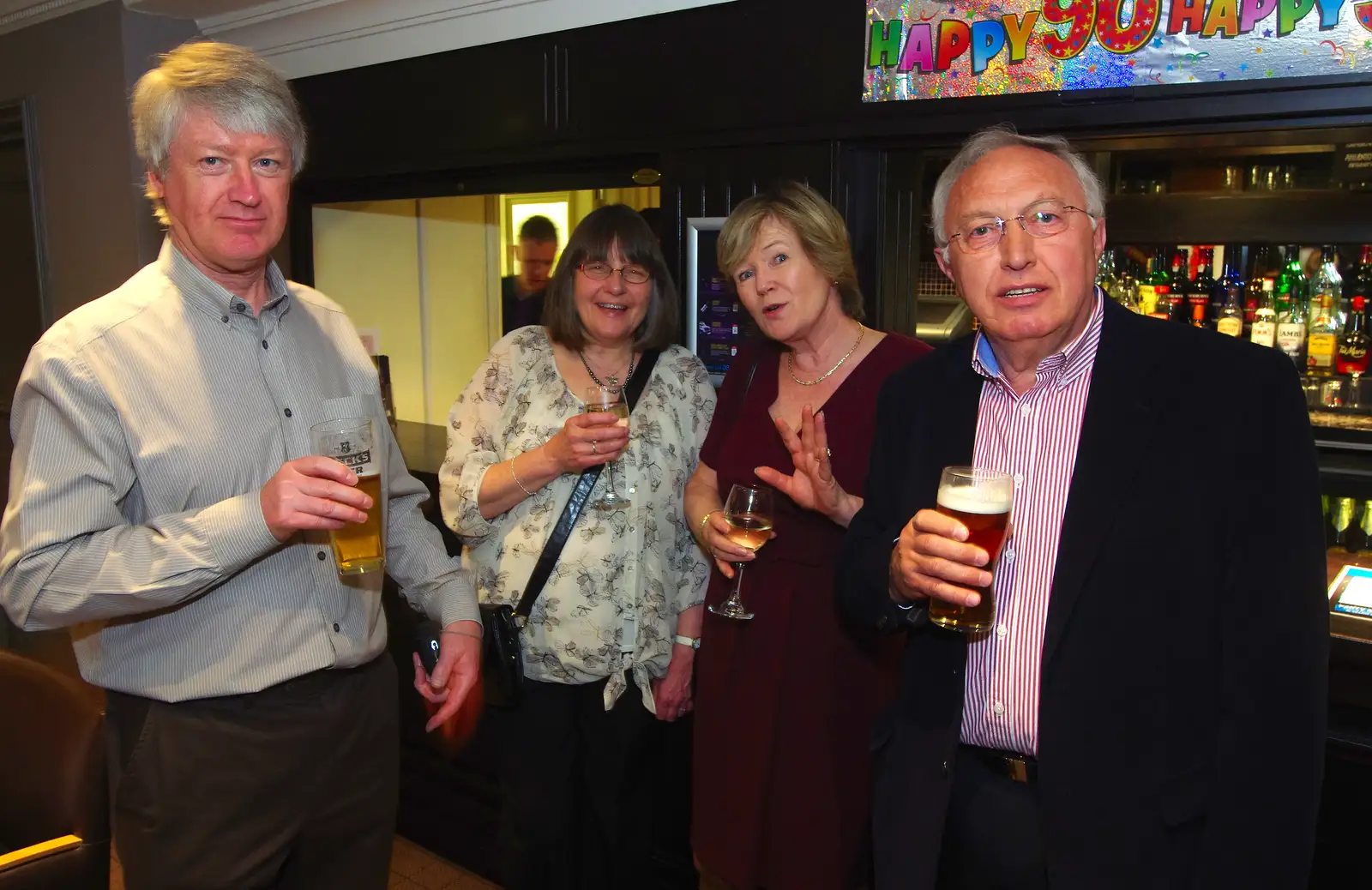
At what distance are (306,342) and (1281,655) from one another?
5.62ft

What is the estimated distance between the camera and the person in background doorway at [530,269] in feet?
14.6

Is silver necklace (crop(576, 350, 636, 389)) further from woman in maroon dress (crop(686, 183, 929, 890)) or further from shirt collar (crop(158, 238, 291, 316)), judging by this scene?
shirt collar (crop(158, 238, 291, 316))

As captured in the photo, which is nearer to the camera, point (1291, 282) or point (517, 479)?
point (517, 479)

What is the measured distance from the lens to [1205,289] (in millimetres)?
3393

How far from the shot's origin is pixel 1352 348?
9.75ft

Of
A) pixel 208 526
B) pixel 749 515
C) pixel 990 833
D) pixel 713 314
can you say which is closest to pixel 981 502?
pixel 990 833

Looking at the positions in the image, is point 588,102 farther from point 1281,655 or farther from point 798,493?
point 1281,655

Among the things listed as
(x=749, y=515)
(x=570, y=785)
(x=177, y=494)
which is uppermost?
(x=177, y=494)

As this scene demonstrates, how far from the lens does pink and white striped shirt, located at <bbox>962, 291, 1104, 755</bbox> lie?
155cm

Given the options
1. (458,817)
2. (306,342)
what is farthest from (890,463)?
(458,817)

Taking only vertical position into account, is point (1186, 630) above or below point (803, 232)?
below

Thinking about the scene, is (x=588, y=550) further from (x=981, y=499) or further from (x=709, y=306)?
(x=981, y=499)

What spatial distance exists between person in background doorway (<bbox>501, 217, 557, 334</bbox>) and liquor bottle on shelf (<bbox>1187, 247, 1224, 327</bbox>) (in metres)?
2.57

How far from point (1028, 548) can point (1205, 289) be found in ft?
7.58
